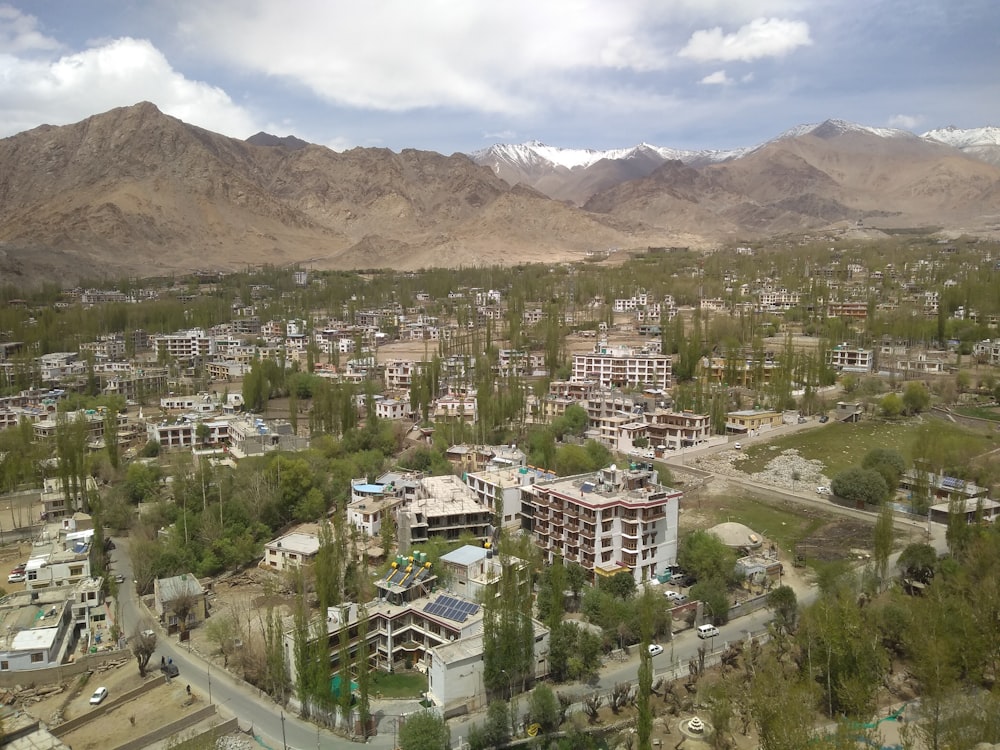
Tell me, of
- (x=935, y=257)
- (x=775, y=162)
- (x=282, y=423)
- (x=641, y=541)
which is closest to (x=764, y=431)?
(x=641, y=541)

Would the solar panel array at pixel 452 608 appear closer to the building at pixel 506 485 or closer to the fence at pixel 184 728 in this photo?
the fence at pixel 184 728

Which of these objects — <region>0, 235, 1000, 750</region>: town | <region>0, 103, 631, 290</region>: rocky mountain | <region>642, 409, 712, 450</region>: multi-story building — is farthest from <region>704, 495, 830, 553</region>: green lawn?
<region>0, 103, 631, 290</region>: rocky mountain

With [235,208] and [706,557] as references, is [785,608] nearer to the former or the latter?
[706,557]

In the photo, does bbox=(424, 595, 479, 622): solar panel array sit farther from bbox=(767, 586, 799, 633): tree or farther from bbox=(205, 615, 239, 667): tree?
bbox=(767, 586, 799, 633): tree

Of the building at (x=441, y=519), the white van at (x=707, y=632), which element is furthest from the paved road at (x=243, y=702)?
the white van at (x=707, y=632)

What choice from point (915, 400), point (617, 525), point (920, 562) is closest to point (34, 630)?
point (617, 525)
